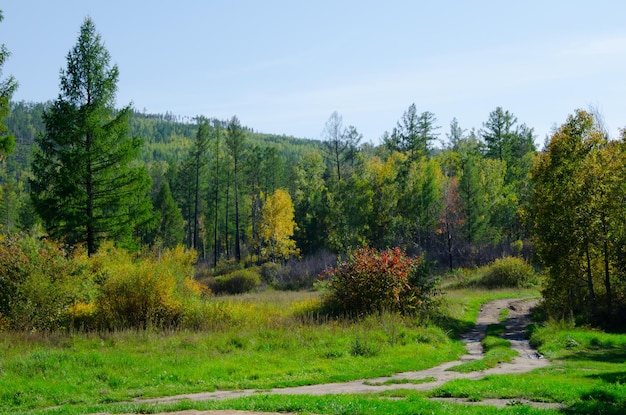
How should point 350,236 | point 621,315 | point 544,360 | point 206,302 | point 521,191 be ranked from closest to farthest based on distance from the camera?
point 544,360 < point 206,302 < point 621,315 < point 350,236 < point 521,191

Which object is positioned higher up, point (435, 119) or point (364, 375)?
point (435, 119)

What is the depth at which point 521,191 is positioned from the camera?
61.2 metres

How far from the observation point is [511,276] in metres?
38.1

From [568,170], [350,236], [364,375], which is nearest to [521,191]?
[350,236]

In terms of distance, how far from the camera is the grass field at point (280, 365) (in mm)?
9070

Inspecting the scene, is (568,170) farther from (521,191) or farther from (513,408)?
(521,191)

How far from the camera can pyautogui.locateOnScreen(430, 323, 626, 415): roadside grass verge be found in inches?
350

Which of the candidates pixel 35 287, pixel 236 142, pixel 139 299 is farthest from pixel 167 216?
pixel 35 287

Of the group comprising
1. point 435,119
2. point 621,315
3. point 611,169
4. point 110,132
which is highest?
point 435,119

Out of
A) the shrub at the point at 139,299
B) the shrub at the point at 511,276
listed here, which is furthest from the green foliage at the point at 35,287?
the shrub at the point at 511,276

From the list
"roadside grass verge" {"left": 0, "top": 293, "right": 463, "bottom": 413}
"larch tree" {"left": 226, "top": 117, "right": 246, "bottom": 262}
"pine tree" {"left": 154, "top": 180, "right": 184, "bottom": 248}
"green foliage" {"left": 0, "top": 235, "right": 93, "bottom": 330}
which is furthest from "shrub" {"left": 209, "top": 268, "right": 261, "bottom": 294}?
"green foliage" {"left": 0, "top": 235, "right": 93, "bottom": 330}

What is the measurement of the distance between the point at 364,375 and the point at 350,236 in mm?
37221

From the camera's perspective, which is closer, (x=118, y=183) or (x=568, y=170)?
(x=568, y=170)

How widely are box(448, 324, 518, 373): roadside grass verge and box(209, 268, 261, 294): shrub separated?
26185mm
